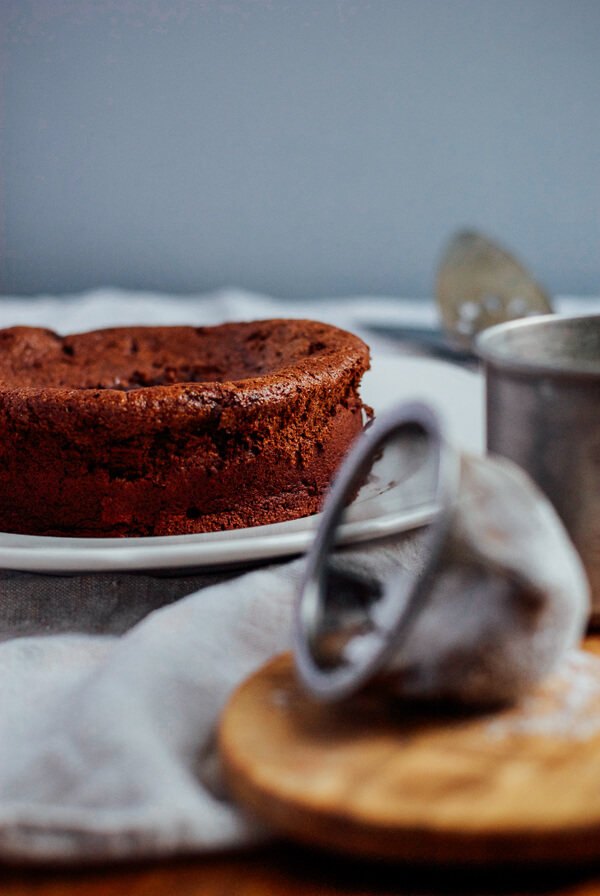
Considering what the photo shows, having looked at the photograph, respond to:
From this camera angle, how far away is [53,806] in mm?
596

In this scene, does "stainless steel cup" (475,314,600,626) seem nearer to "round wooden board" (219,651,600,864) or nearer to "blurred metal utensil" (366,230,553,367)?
"round wooden board" (219,651,600,864)

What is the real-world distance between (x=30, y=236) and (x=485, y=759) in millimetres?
3471

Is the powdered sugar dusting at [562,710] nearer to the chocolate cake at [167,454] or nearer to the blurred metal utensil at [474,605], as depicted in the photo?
the blurred metal utensil at [474,605]

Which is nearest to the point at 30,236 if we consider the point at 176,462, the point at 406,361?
the point at 406,361

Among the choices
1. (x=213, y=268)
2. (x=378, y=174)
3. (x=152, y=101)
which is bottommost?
(x=213, y=268)

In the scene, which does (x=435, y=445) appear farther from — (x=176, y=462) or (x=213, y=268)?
(x=213, y=268)

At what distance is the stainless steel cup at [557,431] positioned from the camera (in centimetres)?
73

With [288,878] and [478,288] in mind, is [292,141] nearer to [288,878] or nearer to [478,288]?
[478,288]

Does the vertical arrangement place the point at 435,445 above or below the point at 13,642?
above

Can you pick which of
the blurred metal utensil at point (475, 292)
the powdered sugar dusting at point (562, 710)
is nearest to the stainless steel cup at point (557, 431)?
the powdered sugar dusting at point (562, 710)

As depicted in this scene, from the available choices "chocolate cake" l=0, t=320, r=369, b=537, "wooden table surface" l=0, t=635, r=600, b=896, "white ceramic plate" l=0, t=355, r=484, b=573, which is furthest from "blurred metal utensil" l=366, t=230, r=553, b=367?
"wooden table surface" l=0, t=635, r=600, b=896

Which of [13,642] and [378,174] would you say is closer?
[13,642]

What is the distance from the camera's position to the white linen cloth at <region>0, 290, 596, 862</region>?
58 cm

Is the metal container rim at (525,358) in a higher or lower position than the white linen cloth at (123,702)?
higher
